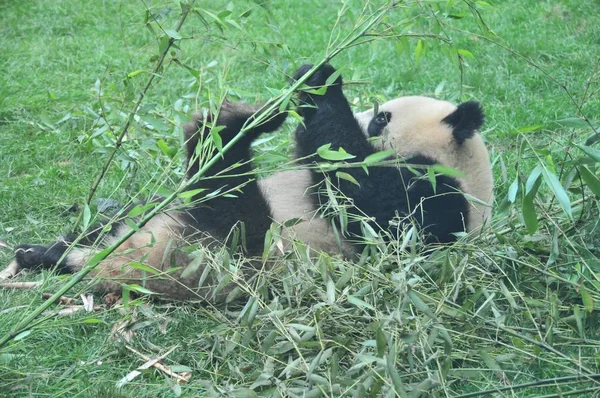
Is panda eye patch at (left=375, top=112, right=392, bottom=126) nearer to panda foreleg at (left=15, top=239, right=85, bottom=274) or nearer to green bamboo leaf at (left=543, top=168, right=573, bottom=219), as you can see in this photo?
green bamboo leaf at (left=543, top=168, right=573, bottom=219)

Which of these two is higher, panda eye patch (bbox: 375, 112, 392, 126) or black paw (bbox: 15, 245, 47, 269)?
black paw (bbox: 15, 245, 47, 269)

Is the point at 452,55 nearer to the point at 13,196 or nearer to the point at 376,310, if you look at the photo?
the point at 376,310

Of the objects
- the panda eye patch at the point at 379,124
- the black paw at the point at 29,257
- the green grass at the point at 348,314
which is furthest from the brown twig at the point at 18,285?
the panda eye patch at the point at 379,124

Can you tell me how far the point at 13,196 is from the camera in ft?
13.9

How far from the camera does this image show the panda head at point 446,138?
361 centimetres

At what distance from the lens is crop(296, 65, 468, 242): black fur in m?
3.36

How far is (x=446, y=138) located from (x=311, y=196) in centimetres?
78

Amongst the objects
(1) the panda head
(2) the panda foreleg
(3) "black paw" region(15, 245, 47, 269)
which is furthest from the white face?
(3) "black paw" region(15, 245, 47, 269)

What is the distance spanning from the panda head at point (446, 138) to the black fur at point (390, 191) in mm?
119

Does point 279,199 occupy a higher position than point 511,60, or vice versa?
point 279,199

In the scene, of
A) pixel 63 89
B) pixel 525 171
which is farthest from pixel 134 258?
pixel 63 89

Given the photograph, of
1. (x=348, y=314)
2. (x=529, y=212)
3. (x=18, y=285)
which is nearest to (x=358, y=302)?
(x=348, y=314)

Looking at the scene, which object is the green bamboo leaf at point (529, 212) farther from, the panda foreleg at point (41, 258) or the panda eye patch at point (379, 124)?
the panda foreleg at point (41, 258)

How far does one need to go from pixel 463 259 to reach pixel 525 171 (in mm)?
1577
